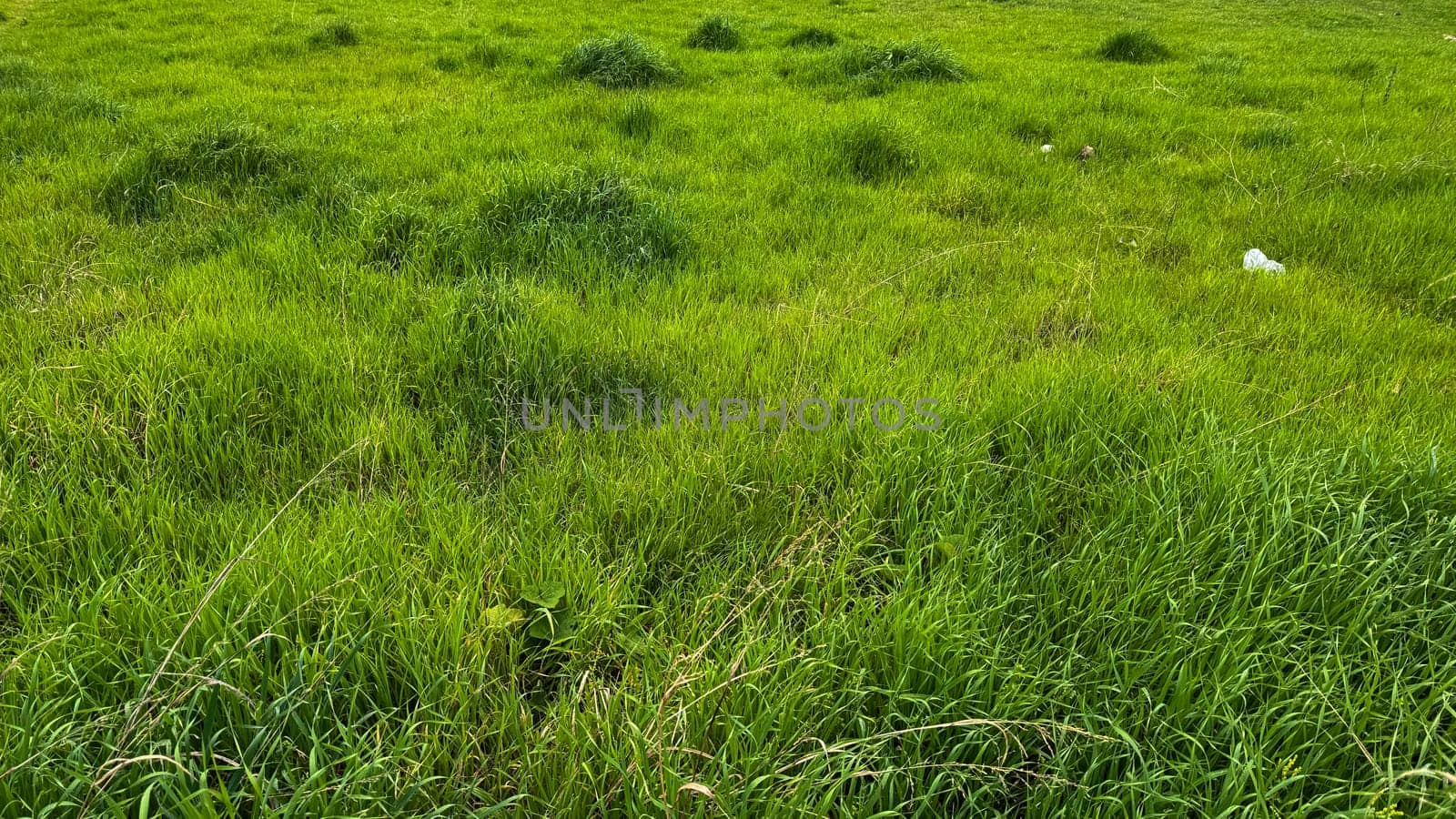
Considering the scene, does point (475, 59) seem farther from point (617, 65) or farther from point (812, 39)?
point (812, 39)

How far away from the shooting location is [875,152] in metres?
5.31

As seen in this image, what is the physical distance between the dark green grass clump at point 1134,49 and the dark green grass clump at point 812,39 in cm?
366

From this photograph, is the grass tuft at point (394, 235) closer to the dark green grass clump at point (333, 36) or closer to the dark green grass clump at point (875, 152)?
the dark green grass clump at point (875, 152)

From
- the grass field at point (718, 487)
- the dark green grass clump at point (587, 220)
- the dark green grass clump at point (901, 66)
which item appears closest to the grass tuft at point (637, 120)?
the grass field at point (718, 487)

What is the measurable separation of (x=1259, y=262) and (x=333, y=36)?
10.5 m

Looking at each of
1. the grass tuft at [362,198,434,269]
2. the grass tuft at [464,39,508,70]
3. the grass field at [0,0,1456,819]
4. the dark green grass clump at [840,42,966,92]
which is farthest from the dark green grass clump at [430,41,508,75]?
the grass tuft at [362,198,434,269]

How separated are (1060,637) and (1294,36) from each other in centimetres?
Result: 1530

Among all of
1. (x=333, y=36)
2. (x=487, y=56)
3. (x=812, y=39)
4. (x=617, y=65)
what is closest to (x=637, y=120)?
(x=617, y=65)

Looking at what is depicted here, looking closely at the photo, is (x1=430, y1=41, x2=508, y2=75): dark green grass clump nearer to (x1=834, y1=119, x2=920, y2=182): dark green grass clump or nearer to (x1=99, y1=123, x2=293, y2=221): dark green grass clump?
(x1=99, y1=123, x2=293, y2=221): dark green grass clump

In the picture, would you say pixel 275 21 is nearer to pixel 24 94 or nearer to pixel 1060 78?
pixel 24 94

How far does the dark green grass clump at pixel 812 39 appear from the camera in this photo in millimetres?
9781

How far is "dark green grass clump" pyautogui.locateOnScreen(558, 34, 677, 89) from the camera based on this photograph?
7.32 meters

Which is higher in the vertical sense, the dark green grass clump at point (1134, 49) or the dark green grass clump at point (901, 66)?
the dark green grass clump at point (1134, 49)

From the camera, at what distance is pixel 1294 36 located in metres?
12.1
